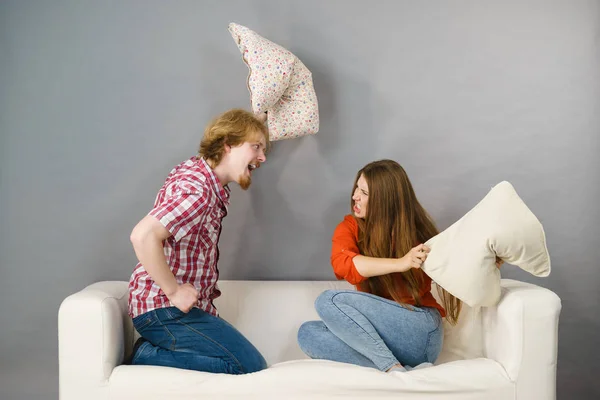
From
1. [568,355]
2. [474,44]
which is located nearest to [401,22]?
[474,44]

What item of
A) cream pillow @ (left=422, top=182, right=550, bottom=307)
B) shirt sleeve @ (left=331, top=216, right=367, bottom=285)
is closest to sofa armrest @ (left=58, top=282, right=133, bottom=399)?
shirt sleeve @ (left=331, top=216, right=367, bottom=285)

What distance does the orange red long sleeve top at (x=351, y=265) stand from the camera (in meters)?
2.01

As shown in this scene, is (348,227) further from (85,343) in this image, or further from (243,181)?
(85,343)

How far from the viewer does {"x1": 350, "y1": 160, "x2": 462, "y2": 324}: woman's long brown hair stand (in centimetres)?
204

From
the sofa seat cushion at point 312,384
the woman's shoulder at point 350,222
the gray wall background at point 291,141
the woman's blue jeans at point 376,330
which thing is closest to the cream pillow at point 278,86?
the gray wall background at point 291,141

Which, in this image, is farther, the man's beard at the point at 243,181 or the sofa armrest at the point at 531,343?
the man's beard at the point at 243,181

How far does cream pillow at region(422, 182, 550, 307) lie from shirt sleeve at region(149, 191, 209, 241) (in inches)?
28.0

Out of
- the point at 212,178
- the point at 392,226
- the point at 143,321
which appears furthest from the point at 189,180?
the point at 392,226

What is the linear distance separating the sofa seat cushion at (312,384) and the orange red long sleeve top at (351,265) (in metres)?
0.30

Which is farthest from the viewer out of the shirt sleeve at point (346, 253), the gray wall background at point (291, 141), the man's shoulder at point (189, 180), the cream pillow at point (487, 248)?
the gray wall background at point (291, 141)

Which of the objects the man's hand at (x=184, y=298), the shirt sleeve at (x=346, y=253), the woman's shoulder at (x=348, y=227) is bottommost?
the man's hand at (x=184, y=298)

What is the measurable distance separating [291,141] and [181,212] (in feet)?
2.81

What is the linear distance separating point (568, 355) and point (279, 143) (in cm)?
151

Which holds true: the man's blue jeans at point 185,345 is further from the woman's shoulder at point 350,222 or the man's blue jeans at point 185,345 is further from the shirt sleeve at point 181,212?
the woman's shoulder at point 350,222
